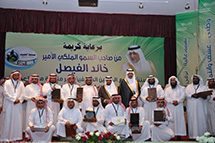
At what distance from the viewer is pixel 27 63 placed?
369 inches

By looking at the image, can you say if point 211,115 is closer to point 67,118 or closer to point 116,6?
point 67,118

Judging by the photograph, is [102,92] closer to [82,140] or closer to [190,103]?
[190,103]

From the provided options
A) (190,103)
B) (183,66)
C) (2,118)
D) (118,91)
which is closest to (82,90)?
(118,91)

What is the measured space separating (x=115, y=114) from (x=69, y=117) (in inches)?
42.1

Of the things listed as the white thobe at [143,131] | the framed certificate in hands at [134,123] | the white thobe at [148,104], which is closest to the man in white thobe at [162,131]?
the white thobe at [143,131]

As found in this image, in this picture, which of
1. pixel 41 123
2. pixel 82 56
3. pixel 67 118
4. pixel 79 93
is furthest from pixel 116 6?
pixel 41 123

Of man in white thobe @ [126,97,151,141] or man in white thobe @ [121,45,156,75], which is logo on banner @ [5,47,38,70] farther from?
man in white thobe @ [126,97,151,141]

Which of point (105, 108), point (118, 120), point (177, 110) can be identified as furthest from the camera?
point (177, 110)

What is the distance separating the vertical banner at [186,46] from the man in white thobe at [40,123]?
14.9 ft

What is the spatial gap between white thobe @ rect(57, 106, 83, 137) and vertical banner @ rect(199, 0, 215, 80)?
341 centimetres

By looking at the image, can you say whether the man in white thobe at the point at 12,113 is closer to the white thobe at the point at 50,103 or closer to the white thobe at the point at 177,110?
the white thobe at the point at 50,103

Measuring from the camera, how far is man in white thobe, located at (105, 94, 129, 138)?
685 cm

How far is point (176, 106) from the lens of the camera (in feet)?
25.3

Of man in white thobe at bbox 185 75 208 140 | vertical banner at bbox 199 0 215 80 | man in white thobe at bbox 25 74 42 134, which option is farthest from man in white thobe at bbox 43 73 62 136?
vertical banner at bbox 199 0 215 80
